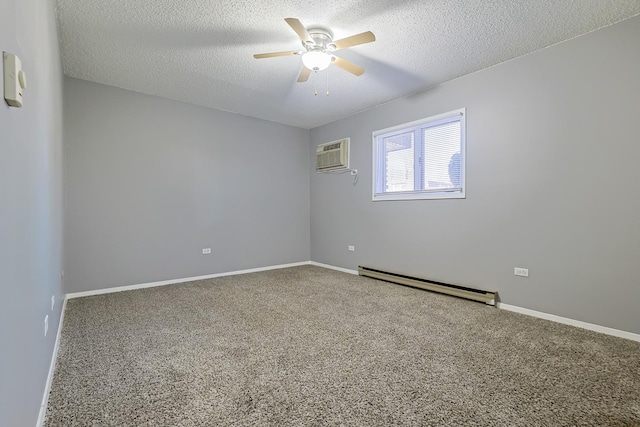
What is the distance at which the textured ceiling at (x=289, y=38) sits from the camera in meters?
2.36

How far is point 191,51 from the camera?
9.81 ft

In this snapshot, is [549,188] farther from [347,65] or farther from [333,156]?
[333,156]

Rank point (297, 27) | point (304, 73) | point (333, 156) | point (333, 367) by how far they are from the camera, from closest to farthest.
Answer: point (333, 367) → point (297, 27) → point (304, 73) → point (333, 156)

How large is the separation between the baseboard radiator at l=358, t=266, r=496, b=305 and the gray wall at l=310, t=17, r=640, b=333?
92 mm

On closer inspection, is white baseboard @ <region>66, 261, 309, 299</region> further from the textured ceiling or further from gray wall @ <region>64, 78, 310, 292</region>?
the textured ceiling

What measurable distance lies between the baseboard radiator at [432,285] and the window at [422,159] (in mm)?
1100

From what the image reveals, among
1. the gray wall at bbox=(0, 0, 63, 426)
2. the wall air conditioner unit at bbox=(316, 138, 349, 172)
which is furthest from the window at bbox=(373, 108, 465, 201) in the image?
the gray wall at bbox=(0, 0, 63, 426)

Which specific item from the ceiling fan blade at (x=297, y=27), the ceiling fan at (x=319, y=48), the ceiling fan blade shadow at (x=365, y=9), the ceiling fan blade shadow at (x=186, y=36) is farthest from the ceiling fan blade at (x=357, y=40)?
the ceiling fan blade shadow at (x=186, y=36)

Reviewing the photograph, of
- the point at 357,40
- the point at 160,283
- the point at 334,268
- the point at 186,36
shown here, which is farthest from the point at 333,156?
the point at 160,283

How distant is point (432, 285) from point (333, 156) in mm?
2629

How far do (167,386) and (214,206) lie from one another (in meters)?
3.24

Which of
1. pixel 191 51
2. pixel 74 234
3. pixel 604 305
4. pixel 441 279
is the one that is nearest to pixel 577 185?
pixel 604 305

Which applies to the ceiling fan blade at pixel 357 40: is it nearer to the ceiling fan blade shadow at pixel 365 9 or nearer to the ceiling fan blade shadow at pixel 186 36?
the ceiling fan blade shadow at pixel 365 9

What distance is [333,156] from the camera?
5.14 m
